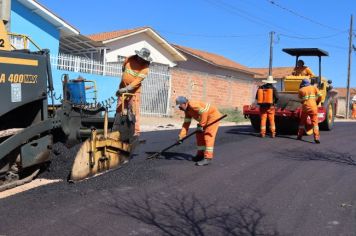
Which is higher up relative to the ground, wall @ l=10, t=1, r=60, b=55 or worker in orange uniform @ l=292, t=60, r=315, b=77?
wall @ l=10, t=1, r=60, b=55

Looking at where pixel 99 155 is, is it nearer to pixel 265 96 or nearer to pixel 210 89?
pixel 265 96

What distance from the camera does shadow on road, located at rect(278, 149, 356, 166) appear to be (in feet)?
27.9

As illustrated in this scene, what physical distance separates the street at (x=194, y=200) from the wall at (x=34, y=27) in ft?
38.2

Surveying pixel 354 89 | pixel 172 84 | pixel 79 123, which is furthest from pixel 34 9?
pixel 354 89

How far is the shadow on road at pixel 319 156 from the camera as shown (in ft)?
27.9


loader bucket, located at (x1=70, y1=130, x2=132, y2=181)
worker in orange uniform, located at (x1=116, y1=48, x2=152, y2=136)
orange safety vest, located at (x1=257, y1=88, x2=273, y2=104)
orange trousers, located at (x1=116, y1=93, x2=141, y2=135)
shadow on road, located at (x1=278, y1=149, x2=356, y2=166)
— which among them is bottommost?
shadow on road, located at (x1=278, y1=149, x2=356, y2=166)

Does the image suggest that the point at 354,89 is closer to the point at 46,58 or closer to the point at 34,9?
the point at 34,9

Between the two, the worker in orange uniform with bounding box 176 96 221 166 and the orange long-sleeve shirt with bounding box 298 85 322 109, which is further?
the orange long-sleeve shirt with bounding box 298 85 322 109

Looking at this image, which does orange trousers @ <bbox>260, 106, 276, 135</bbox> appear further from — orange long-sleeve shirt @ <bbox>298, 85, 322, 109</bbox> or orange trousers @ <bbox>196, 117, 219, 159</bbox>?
orange trousers @ <bbox>196, 117, 219, 159</bbox>

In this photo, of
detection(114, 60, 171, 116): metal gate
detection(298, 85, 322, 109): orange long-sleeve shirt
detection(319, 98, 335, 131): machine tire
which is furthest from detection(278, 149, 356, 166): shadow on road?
detection(114, 60, 171, 116): metal gate

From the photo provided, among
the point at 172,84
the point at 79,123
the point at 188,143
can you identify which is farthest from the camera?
the point at 172,84

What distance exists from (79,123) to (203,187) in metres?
2.27

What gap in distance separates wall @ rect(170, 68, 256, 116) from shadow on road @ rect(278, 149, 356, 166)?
36.8 feet

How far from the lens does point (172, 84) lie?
68.1ft
